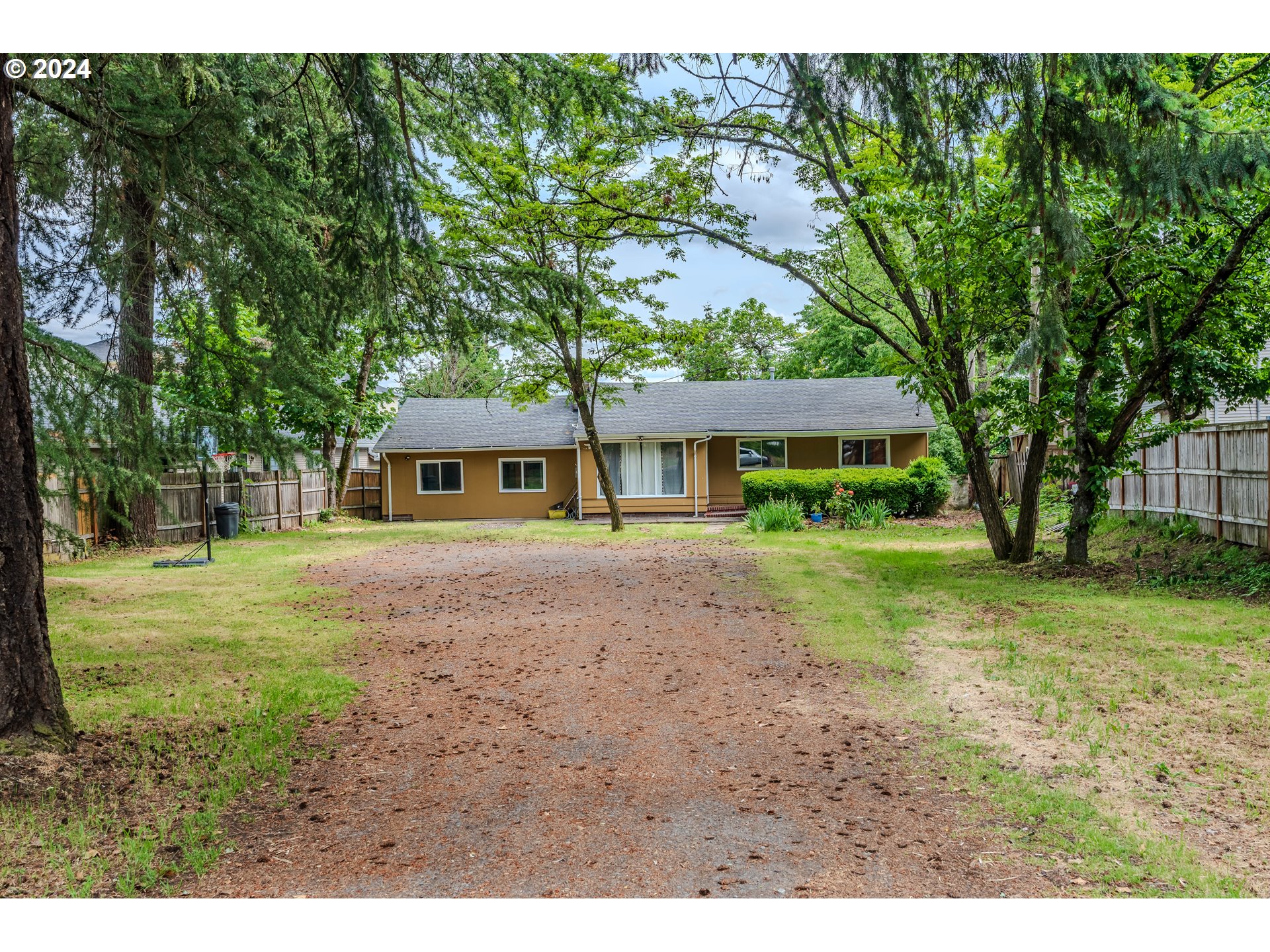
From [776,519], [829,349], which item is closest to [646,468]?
[776,519]

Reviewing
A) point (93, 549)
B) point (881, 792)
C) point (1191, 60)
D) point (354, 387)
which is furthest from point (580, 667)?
point (354, 387)

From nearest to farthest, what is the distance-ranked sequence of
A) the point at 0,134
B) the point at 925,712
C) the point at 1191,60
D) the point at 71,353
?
the point at 0,134, the point at 925,712, the point at 71,353, the point at 1191,60

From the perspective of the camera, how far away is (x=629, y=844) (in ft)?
10.0

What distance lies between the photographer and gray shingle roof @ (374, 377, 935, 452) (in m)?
21.9

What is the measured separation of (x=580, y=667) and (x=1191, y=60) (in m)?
8.10

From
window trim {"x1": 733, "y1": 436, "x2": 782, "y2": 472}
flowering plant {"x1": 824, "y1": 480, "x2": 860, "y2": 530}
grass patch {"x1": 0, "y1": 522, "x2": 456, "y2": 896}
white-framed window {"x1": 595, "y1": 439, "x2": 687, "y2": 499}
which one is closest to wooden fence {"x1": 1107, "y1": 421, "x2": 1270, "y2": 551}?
flowering plant {"x1": 824, "y1": 480, "x2": 860, "y2": 530}

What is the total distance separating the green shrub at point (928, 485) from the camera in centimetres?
1880

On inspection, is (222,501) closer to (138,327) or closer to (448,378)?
(138,327)

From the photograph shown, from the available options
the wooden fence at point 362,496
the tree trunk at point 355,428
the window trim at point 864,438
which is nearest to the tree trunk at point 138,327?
the tree trunk at point 355,428

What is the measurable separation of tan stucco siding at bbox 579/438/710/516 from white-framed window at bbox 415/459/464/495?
3.77 metres

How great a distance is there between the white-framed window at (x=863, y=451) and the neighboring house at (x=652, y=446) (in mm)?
25

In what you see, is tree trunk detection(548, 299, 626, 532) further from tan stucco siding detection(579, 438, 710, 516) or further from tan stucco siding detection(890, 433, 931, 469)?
tan stucco siding detection(890, 433, 931, 469)

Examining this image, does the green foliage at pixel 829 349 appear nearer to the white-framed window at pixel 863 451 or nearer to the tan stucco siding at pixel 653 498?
the white-framed window at pixel 863 451

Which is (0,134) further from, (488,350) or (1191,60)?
(1191,60)
